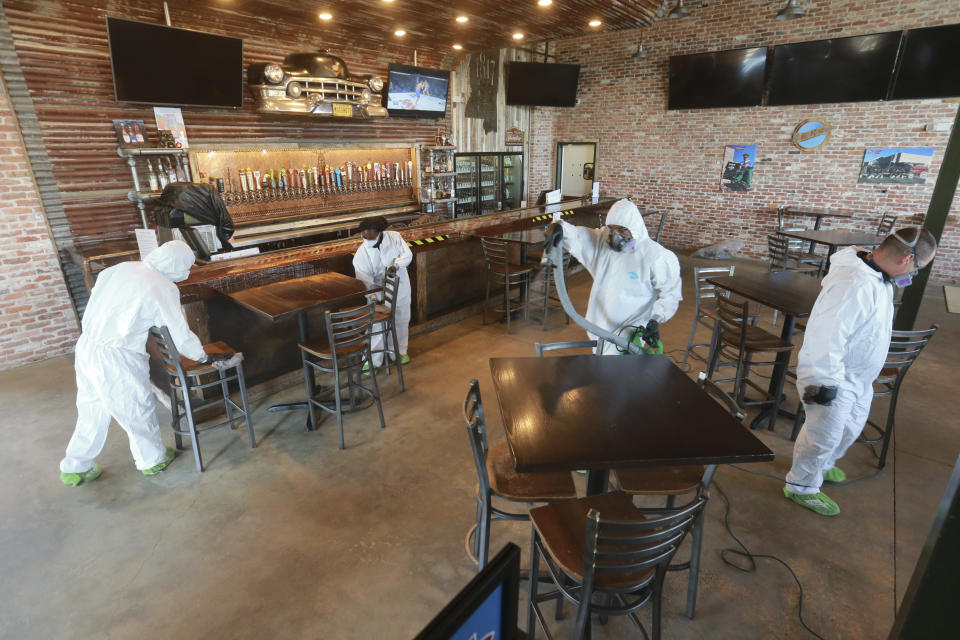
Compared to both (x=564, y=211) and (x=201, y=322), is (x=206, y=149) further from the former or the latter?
(x=564, y=211)

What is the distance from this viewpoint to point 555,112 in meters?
10.9

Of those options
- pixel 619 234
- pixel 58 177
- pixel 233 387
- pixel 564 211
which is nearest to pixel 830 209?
pixel 564 211

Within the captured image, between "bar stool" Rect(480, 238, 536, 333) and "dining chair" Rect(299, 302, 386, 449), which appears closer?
"dining chair" Rect(299, 302, 386, 449)

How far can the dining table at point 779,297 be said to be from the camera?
11.9 ft

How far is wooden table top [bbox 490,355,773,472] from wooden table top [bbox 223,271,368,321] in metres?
1.57

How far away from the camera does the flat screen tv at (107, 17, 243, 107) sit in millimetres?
4949

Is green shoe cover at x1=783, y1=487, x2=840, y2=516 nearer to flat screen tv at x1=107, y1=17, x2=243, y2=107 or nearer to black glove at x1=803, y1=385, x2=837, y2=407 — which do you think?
black glove at x1=803, y1=385, x2=837, y2=407

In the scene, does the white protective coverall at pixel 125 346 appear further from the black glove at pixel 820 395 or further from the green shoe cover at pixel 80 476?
the black glove at pixel 820 395

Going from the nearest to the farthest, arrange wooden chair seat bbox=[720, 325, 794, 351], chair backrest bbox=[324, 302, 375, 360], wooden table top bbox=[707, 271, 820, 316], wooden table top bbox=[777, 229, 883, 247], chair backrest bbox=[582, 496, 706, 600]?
chair backrest bbox=[582, 496, 706, 600] → chair backrest bbox=[324, 302, 375, 360] → wooden table top bbox=[707, 271, 820, 316] → wooden chair seat bbox=[720, 325, 794, 351] → wooden table top bbox=[777, 229, 883, 247]

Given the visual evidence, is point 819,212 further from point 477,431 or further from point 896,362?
point 477,431

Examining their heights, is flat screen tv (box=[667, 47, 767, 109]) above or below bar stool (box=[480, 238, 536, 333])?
above

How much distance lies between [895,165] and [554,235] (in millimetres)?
7586

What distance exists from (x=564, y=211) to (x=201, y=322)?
5486 millimetres

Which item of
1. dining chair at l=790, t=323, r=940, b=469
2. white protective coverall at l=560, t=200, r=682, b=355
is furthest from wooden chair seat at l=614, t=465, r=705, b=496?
dining chair at l=790, t=323, r=940, b=469
